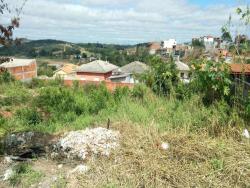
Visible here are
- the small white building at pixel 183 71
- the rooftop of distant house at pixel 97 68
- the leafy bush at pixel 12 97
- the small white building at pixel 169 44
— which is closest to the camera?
the small white building at pixel 183 71

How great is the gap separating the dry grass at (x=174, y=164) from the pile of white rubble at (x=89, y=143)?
0.19 meters

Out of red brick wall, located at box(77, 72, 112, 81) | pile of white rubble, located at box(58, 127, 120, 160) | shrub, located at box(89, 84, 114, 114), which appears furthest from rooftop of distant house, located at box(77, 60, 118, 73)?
pile of white rubble, located at box(58, 127, 120, 160)

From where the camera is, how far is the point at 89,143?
4.61 metres

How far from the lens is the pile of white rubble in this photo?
4421 millimetres

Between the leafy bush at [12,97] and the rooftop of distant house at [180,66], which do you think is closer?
the rooftop of distant house at [180,66]

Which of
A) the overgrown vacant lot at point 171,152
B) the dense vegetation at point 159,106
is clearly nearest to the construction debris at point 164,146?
the overgrown vacant lot at point 171,152

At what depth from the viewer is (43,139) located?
5.19 metres

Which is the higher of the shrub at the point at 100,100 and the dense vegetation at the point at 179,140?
the dense vegetation at the point at 179,140

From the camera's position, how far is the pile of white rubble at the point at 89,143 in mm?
4421

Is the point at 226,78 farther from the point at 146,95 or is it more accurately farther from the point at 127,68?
the point at 127,68

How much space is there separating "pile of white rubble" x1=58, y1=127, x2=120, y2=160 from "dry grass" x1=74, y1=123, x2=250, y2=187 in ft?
0.63

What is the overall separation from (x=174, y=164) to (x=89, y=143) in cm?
127

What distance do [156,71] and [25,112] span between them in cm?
360

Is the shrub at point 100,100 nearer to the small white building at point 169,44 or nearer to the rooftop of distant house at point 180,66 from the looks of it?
the rooftop of distant house at point 180,66
